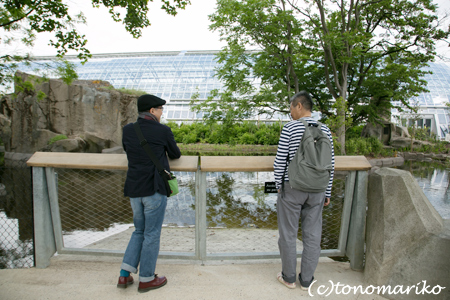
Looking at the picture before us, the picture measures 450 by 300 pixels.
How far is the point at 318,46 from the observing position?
16.2 m

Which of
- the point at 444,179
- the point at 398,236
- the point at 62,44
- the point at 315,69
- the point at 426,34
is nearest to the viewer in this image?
the point at 398,236

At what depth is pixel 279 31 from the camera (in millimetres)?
14508

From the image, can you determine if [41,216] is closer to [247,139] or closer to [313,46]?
[313,46]

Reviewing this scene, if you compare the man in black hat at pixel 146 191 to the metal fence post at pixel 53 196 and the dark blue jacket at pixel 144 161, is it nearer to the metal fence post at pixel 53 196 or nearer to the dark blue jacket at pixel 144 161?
the dark blue jacket at pixel 144 161

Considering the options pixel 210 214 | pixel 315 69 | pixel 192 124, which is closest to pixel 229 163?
pixel 210 214

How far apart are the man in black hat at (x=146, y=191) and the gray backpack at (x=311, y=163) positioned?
1.09 m

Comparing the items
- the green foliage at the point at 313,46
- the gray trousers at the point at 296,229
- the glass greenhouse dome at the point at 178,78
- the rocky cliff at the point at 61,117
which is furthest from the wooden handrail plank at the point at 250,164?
the glass greenhouse dome at the point at 178,78

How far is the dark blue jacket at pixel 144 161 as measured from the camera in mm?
2406

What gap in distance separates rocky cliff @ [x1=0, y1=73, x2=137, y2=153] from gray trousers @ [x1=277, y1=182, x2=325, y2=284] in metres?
15.5

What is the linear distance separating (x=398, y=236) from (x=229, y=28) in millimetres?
14689

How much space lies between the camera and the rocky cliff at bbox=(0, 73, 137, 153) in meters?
16.4

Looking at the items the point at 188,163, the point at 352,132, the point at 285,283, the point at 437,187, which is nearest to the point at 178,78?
the point at 352,132

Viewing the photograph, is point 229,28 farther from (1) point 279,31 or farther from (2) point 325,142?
(2) point 325,142

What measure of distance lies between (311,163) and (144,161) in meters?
1.39
